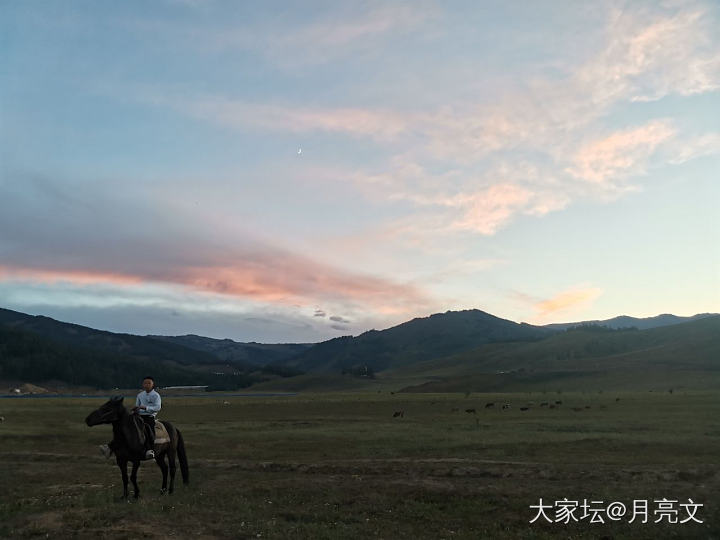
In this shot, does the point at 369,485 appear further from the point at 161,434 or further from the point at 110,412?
the point at 110,412

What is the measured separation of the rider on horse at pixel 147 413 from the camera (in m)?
16.8

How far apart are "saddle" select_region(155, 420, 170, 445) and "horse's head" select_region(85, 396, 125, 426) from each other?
1442 millimetres

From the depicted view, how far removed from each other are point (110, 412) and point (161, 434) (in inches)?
76.6

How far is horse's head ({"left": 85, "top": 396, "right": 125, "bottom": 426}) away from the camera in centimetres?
1620

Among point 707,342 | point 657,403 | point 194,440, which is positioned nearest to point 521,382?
point 707,342

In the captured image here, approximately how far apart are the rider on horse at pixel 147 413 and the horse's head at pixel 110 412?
441 millimetres

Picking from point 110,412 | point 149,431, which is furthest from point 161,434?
point 110,412

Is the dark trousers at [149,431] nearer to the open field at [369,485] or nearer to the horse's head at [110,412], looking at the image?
the horse's head at [110,412]

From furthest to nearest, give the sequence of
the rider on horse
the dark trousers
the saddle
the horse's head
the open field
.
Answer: the saddle
the dark trousers
the rider on horse
the horse's head
the open field


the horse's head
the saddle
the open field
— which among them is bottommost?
the open field

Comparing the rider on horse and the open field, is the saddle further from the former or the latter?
the open field

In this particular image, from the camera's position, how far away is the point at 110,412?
53.9ft

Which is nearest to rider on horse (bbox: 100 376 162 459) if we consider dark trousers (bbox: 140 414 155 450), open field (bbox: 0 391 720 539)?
dark trousers (bbox: 140 414 155 450)

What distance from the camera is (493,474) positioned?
21609 millimetres
